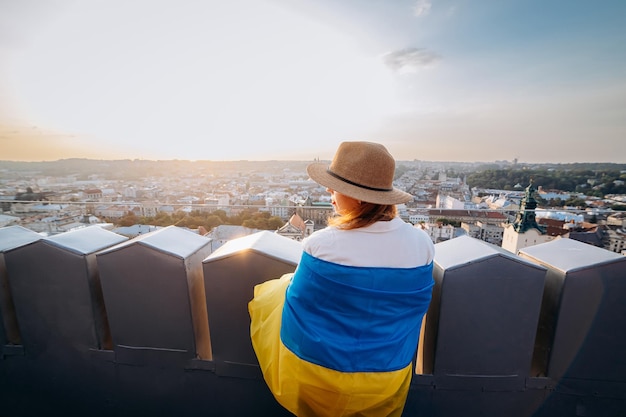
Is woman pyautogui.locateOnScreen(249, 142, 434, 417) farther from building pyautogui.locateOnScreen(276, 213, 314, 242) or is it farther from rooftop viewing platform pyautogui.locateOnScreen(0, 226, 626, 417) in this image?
building pyautogui.locateOnScreen(276, 213, 314, 242)

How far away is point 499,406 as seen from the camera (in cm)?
151

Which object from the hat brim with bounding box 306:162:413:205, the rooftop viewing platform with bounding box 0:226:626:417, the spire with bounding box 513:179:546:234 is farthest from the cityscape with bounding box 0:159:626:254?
the hat brim with bounding box 306:162:413:205

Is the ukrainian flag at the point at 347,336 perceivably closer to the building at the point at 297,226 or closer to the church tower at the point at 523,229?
the building at the point at 297,226

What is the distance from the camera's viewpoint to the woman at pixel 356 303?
884mm

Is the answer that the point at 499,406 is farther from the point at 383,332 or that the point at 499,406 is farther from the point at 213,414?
the point at 213,414

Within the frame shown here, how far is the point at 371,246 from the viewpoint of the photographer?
2.94 feet

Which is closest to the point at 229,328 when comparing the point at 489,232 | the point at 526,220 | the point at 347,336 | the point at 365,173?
the point at 347,336

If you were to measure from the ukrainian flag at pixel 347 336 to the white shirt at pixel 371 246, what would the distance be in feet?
0.08

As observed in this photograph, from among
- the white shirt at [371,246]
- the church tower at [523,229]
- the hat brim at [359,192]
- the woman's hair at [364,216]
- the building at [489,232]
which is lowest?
the building at [489,232]

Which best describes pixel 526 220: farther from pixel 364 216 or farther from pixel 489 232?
pixel 364 216

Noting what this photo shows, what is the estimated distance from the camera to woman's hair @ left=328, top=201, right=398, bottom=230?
951 millimetres

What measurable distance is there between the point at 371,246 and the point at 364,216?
0.13m

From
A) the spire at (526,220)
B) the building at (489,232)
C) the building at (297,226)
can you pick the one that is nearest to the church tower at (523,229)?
the spire at (526,220)

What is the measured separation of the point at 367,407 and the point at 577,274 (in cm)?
122
